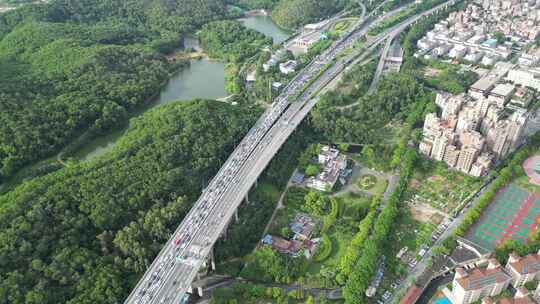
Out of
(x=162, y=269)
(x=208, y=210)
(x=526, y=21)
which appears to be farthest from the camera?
(x=526, y=21)

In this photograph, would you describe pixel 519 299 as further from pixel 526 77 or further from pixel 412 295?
pixel 526 77

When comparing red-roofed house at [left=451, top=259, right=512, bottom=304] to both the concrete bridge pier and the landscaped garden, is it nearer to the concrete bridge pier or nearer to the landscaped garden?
the landscaped garden

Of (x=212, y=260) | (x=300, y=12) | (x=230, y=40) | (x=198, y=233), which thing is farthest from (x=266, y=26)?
(x=212, y=260)

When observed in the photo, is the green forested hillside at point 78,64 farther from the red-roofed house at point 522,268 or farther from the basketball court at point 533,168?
the basketball court at point 533,168

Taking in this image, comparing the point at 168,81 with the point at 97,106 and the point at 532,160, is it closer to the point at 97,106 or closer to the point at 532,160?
the point at 97,106

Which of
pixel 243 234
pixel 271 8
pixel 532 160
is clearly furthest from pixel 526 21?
pixel 243 234

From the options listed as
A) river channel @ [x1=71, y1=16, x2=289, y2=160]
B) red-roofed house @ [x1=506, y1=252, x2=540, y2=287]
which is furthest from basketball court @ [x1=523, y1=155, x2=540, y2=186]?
river channel @ [x1=71, y1=16, x2=289, y2=160]
